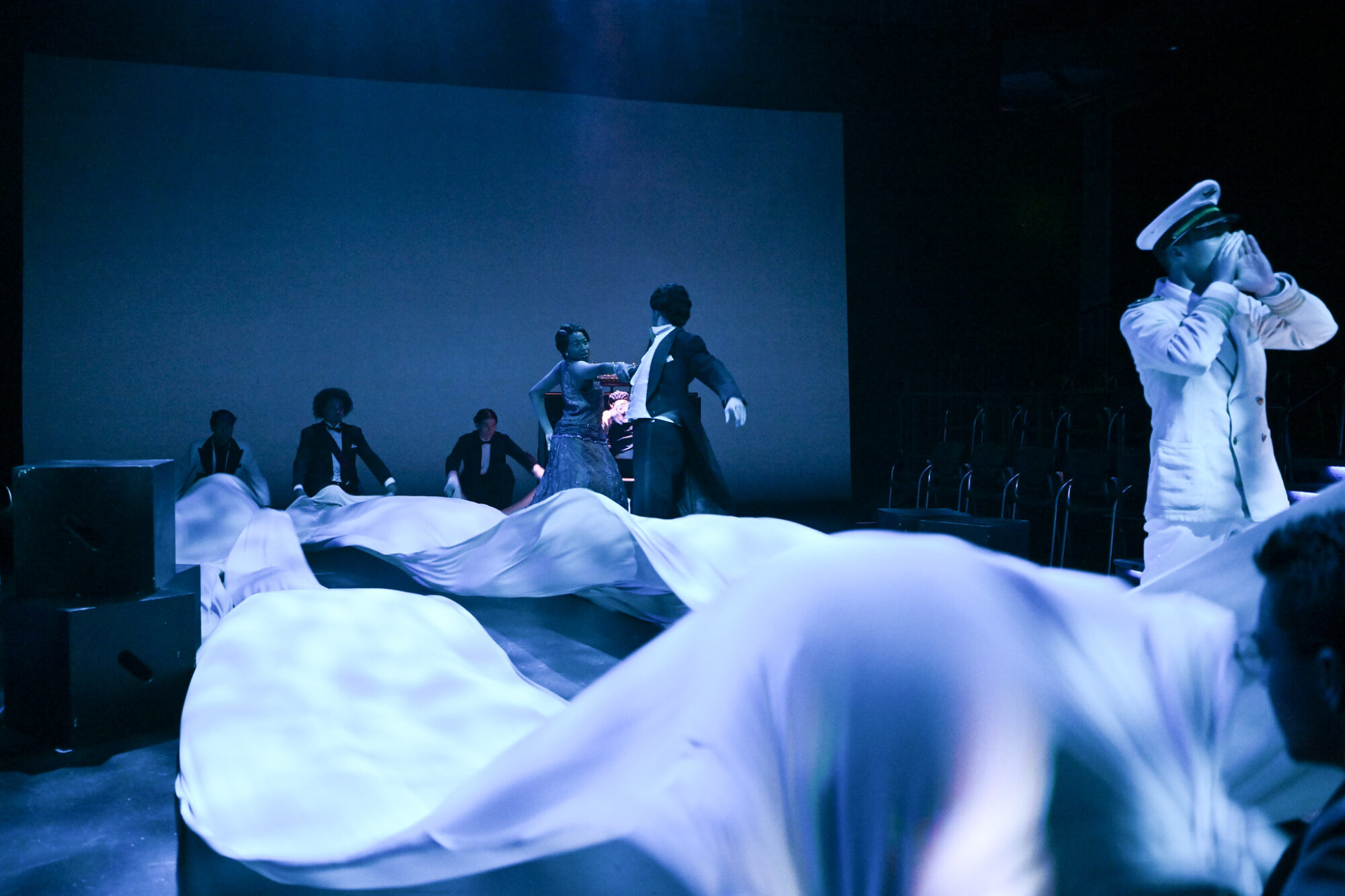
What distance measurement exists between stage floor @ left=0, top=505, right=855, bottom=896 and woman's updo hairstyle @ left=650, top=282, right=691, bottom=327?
1503 millimetres

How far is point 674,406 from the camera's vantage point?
13.1ft

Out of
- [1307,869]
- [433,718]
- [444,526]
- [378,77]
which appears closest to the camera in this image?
[1307,869]

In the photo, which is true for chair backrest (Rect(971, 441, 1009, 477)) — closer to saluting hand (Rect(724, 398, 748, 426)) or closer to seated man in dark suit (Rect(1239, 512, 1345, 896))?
saluting hand (Rect(724, 398, 748, 426))

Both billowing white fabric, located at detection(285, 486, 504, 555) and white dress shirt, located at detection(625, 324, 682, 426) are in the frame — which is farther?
billowing white fabric, located at detection(285, 486, 504, 555)

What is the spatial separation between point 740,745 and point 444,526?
13.0ft

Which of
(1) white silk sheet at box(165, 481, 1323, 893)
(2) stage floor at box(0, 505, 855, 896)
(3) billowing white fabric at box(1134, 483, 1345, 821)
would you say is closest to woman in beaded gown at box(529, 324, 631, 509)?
(2) stage floor at box(0, 505, 855, 896)

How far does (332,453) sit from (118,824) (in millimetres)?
3891

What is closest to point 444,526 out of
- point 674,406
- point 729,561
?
point 674,406

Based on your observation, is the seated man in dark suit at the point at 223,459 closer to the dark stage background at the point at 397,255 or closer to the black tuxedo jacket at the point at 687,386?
the dark stage background at the point at 397,255

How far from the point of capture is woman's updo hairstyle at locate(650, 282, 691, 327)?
4.03 metres

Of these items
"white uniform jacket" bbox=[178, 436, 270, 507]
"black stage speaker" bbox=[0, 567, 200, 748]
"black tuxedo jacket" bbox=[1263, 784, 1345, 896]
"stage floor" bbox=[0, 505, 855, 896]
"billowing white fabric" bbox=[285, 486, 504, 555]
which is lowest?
"stage floor" bbox=[0, 505, 855, 896]

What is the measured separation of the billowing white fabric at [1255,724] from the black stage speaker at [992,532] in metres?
1.40

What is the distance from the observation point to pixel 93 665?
2543 mm

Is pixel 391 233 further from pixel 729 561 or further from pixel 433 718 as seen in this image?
pixel 433 718
